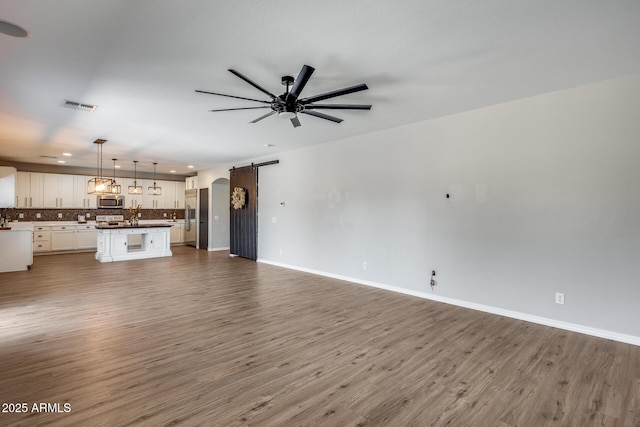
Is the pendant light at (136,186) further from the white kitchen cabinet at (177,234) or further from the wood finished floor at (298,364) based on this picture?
the wood finished floor at (298,364)

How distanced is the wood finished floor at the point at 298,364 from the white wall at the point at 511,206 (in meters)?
0.49

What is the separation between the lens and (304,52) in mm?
2791

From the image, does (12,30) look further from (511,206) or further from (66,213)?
(66,213)

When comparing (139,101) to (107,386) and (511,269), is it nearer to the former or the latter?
(107,386)

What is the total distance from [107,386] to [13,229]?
22.0ft

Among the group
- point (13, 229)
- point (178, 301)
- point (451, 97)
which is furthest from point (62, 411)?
point (13, 229)

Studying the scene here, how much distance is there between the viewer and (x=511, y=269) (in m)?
4.02

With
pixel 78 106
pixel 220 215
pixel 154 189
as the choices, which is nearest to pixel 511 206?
pixel 78 106

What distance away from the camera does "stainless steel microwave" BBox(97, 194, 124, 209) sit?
10.2 metres

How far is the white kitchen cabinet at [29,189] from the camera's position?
891 cm

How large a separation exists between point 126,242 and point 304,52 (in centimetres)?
780

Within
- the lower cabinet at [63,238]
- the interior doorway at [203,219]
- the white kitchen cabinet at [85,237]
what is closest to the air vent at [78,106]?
the interior doorway at [203,219]

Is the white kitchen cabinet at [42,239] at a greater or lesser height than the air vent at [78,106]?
lesser

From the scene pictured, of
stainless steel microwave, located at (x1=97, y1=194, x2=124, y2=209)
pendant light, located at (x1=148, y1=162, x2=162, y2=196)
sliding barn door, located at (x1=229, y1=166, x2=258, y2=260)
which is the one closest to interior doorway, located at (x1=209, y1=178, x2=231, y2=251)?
sliding barn door, located at (x1=229, y1=166, x2=258, y2=260)
